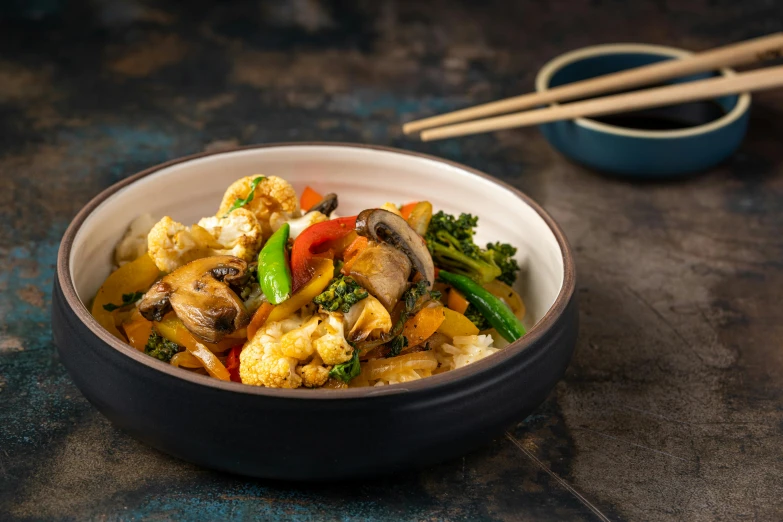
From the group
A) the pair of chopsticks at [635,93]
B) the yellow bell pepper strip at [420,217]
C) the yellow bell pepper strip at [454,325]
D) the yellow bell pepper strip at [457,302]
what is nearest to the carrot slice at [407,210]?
the yellow bell pepper strip at [420,217]

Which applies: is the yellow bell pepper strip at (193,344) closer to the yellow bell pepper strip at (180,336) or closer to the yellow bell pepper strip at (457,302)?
the yellow bell pepper strip at (180,336)

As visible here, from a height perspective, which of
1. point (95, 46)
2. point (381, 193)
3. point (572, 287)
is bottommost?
point (95, 46)

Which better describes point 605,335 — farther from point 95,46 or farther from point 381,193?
→ point 95,46

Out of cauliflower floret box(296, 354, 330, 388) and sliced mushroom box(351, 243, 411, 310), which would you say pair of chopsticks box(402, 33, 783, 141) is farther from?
cauliflower floret box(296, 354, 330, 388)

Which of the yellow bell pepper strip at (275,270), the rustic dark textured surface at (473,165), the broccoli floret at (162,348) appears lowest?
the rustic dark textured surface at (473,165)

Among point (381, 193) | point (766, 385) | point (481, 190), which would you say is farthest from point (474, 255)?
point (766, 385)

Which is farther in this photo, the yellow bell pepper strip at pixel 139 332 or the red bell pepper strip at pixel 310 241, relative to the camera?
the yellow bell pepper strip at pixel 139 332

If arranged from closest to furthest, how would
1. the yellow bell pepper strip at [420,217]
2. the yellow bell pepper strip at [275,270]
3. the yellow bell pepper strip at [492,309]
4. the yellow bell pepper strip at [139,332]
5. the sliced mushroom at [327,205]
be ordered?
the yellow bell pepper strip at [275,270] < the yellow bell pepper strip at [139,332] < the yellow bell pepper strip at [492,309] < the yellow bell pepper strip at [420,217] < the sliced mushroom at [327,205]

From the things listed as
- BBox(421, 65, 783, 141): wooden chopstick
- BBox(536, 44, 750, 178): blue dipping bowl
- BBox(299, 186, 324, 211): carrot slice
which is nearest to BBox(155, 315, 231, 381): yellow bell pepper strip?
BBox(299, 186, 324, 211): carrot slice
